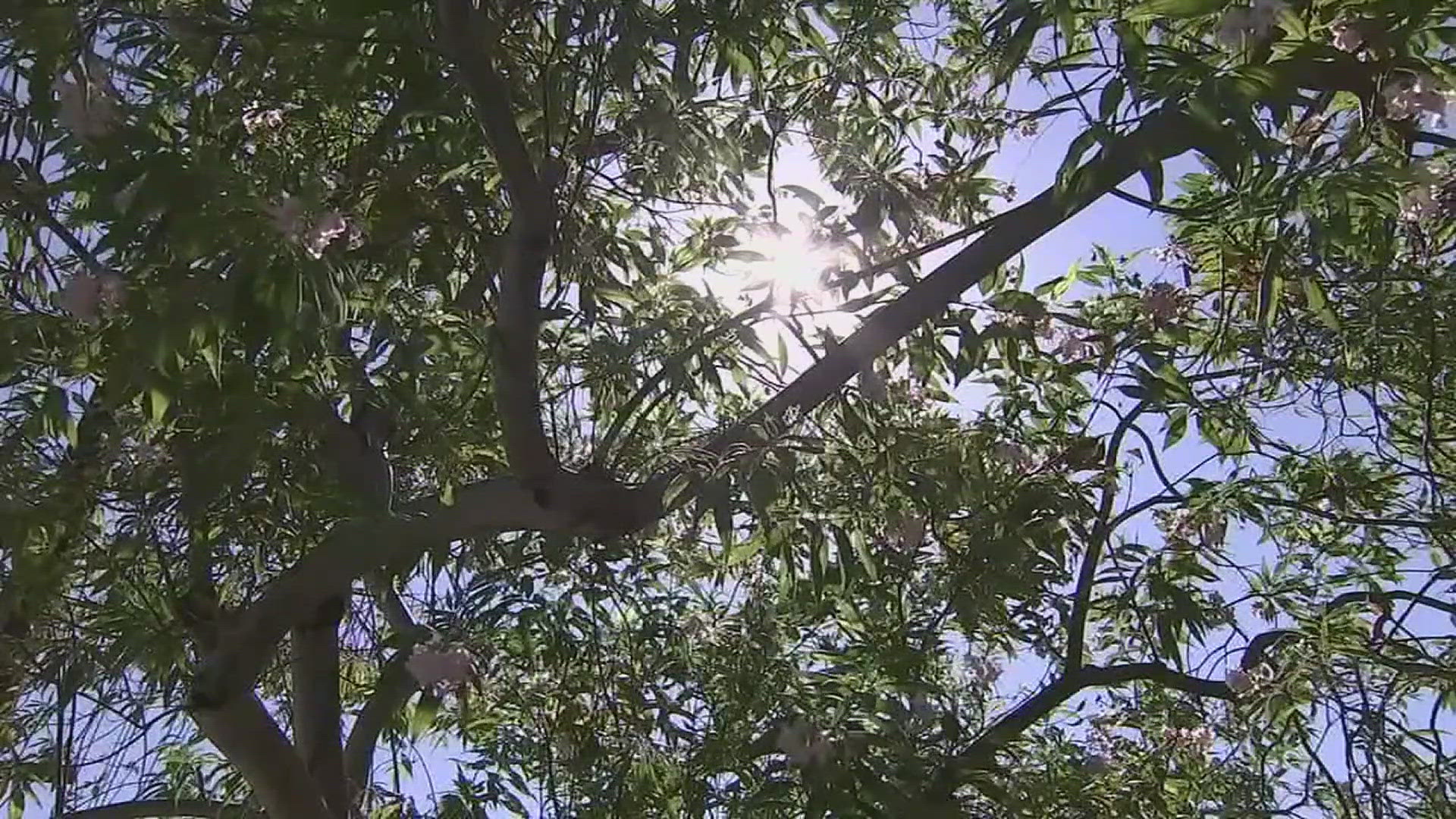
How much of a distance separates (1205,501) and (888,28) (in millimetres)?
833

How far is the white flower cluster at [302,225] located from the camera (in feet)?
4.03

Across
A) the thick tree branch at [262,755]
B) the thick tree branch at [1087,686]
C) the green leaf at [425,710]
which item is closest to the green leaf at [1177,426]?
the thick tree branch at [1087,686]

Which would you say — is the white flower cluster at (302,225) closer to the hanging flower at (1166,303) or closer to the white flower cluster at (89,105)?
the white flower cluster at (89,105)

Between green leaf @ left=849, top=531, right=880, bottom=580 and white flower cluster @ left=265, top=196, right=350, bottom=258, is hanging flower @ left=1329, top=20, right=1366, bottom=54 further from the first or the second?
white flower cluster @ left=265, top=196, right=350, bottom=258

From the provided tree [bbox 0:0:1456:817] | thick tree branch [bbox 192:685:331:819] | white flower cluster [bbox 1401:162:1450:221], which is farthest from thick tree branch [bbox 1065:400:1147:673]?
thick tree branch [bbox 192:685:331:819]

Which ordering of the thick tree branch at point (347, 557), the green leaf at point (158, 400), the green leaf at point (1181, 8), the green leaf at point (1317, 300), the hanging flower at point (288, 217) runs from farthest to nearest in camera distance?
1. the thick tree branch at point (347, 557)
2. the green leaf at point (1317, 300)
3. the green leaf at point (158, 400)
4. the hanging flower at point (288, 217)
5. the green leaf at point (1181, 8)

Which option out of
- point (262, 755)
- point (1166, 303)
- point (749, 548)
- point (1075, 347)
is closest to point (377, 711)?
point (262, 755)

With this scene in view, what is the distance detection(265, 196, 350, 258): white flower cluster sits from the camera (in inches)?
48.4

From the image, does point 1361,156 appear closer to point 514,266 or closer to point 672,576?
point 514,266

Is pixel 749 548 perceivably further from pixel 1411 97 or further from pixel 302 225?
pixel 1411 97

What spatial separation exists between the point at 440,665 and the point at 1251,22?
1172 millimetres

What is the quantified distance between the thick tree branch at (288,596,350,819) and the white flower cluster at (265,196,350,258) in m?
0.76

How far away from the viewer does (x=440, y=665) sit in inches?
64.7

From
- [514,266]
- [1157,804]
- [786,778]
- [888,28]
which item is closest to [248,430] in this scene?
[514,266]
